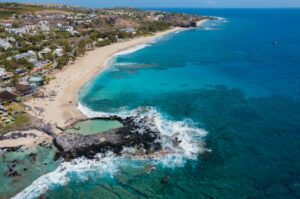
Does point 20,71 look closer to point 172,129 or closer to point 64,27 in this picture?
point 172,129

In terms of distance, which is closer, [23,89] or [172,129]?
[172,129]

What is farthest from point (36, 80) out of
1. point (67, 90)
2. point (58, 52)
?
point (58, 52)

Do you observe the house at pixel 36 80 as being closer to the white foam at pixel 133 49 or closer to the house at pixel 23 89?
the house at pixel 23 89

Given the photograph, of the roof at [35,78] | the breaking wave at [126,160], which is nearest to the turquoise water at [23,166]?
the breaking wave at [126,160]

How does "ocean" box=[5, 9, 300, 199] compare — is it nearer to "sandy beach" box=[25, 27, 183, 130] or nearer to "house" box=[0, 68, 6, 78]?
"sandy beach" box=[25, 27, 183, 130]

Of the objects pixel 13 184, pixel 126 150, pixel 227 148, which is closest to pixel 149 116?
pixel 126 150

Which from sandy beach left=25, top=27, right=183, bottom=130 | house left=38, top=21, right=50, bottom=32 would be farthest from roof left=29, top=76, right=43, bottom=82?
house left=38, top=21, right=50, bottom=32

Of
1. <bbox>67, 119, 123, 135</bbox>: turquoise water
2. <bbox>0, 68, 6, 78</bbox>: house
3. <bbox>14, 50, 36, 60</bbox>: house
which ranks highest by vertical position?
<bbox>14, 50, 36, 60</bbox>: house
